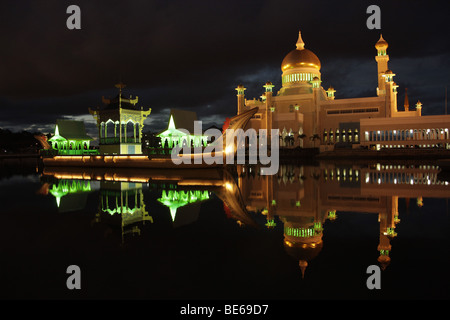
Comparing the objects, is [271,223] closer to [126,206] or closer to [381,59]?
[126,206]

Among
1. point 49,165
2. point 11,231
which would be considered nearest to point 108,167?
point 49,165

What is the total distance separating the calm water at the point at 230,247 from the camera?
15.2 feet

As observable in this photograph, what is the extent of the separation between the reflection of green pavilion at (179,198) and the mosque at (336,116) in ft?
122

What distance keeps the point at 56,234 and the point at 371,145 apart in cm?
4913

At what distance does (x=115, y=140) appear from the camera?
33.2m

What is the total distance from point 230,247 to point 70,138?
3677 cm

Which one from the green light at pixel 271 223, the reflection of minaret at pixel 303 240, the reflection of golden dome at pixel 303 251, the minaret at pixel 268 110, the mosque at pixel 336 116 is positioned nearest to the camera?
the reflection of golden dome at pixel 303 251

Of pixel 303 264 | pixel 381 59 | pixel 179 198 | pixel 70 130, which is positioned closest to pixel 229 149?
pixel 179 198

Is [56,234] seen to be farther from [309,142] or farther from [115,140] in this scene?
[309,142]

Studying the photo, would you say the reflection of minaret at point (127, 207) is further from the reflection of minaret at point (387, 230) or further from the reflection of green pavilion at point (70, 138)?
the reflection of green pavilion at point (70, 138)

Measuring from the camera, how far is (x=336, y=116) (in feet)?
188

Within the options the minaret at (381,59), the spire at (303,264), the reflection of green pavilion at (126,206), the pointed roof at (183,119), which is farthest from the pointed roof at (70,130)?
the minaret at (381,59)

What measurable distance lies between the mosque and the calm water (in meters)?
39.8

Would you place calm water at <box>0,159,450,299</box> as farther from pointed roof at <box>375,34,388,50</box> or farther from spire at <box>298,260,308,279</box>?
pointed roof at <box>375,34,388,50</box>
